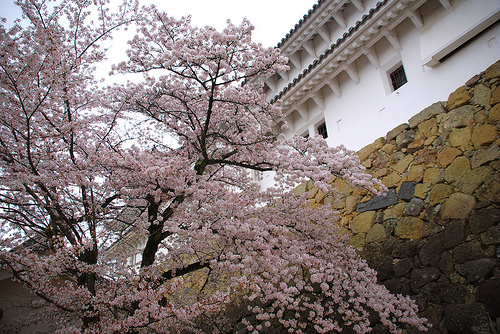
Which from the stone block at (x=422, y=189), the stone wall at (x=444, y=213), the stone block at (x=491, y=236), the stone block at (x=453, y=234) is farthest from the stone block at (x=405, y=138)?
the stone block at (x=491, y=236)

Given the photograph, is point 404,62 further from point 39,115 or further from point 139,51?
point 39,115

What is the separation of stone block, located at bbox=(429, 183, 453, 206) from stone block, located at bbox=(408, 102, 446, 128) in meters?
1.37

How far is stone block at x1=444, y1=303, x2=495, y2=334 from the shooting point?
4.11 metres

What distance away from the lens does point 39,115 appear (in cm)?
576

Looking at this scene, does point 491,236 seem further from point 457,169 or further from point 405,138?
point 405,138

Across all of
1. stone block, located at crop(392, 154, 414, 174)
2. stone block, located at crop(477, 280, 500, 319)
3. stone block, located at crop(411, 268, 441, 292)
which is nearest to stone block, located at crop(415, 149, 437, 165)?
stone block, located at crop(392, 154, 414, 174)

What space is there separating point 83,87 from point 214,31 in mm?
3419

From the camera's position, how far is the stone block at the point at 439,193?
5.27m

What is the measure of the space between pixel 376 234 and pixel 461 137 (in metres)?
2.35

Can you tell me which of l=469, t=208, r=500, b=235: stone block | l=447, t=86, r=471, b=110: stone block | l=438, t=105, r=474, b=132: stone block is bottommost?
l=469, t=208, r=500, b=235: stone block

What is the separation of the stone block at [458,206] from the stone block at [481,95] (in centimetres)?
161

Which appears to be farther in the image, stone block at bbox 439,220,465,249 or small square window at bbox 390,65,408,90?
small square window at bbox 390,65,408,90

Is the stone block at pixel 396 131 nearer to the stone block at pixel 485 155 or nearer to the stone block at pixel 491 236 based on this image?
the stone block at pixel 485 155

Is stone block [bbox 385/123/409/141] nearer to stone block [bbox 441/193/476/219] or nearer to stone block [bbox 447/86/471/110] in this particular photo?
stone block [bbox 447/86/471/110]
